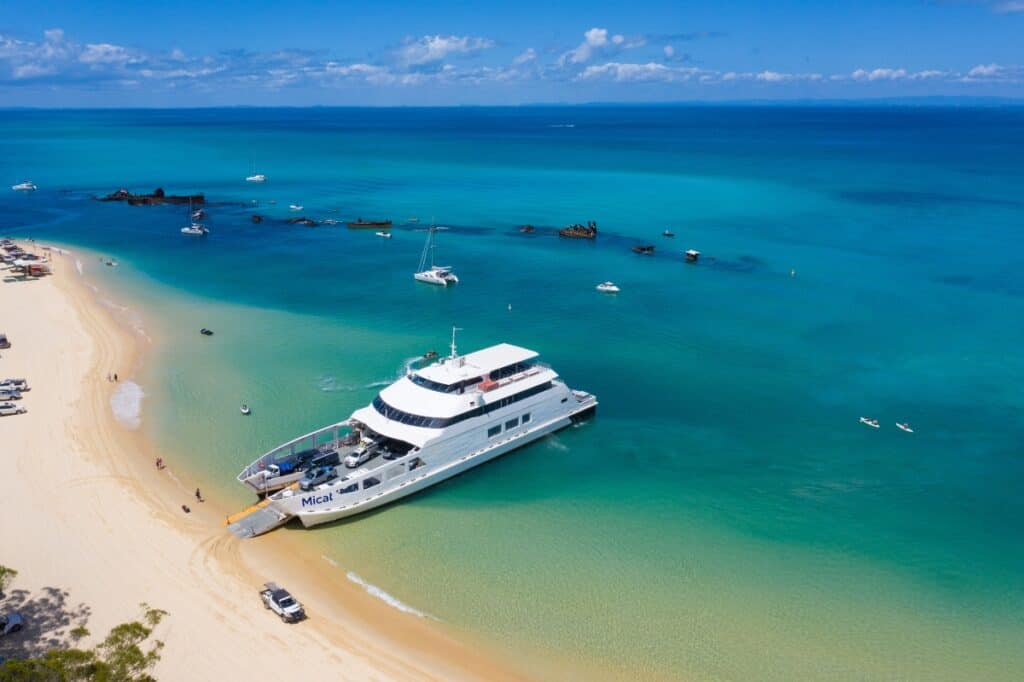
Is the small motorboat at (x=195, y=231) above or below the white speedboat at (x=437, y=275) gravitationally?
above

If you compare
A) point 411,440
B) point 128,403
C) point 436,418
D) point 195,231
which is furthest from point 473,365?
point 195,231

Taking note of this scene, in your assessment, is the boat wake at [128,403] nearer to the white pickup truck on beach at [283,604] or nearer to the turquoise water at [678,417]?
the turquoise water at [678,417]

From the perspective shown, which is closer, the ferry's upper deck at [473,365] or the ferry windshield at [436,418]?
the ferry windshield at [436,418]

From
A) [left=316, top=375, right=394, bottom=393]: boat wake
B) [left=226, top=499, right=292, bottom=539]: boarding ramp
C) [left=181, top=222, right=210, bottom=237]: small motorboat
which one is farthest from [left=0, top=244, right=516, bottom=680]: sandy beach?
[left=181, top=222, right=210, bottom=237]: small motorboat

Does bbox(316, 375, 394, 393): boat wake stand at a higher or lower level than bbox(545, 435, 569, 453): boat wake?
higher

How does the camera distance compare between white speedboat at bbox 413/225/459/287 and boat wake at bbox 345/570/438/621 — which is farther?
white speedboat at bbox 413/225/459/287

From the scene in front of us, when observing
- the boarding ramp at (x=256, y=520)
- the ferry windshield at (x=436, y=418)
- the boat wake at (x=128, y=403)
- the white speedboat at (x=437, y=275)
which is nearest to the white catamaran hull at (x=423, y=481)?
the boarding ramp at (x=256, y=520)

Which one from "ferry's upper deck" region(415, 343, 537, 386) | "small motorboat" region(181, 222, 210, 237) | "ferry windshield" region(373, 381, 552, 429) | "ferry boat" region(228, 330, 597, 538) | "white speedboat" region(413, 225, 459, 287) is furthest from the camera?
"small motorboat" region(181, 222, 210, 237)

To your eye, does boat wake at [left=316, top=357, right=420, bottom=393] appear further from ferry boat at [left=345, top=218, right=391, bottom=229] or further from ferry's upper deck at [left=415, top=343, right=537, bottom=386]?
ferry boat at [left=345, top=218, right=391, bottom=229]
